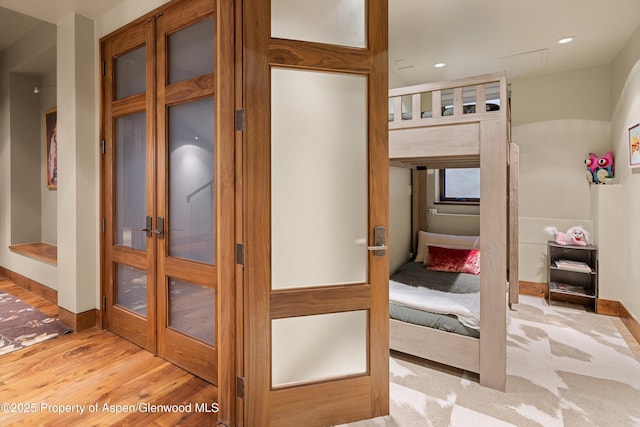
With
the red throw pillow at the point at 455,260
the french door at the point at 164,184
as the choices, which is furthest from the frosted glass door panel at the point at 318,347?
the red throw pillow at the point at 455,260

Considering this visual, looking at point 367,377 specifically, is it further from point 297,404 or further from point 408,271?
point 408,271

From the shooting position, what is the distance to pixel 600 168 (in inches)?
149

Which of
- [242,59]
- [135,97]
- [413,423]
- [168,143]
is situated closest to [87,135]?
[135,97]

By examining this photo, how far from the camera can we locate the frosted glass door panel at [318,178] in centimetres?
174

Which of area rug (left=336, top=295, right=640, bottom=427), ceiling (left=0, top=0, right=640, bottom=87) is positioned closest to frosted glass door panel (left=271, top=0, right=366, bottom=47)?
ceiling (left=0, top=0, right=640, bottom=87)

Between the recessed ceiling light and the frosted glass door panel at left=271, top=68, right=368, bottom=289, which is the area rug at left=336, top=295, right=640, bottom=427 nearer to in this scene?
the frosted glass door panel at left=271, top=68, right=368, bottom=289

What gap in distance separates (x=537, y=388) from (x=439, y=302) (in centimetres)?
79

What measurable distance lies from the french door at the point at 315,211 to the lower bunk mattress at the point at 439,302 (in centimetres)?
75

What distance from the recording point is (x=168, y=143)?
246 centimetres

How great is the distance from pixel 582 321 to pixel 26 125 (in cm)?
695

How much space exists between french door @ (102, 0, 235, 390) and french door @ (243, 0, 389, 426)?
1.41 ft

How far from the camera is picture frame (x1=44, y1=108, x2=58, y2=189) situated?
4.24 m

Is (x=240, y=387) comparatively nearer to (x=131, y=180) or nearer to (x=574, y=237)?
(x=131, y=180)

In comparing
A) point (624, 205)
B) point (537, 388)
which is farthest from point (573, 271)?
point (537, 388)
